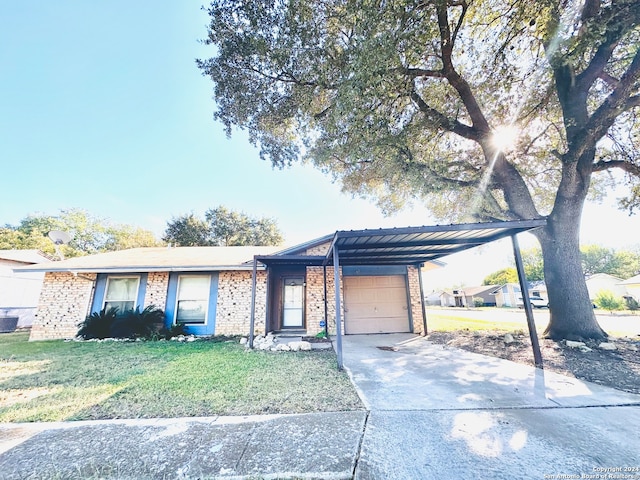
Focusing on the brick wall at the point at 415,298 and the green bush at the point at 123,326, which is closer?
the green bush at the point at 123,326

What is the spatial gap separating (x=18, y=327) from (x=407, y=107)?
1948 centimetres

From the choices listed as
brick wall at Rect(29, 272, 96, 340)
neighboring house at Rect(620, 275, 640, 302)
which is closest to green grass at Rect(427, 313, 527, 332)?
brick wall at Rect(29, 272, 96, 340)

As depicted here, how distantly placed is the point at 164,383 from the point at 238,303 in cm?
492

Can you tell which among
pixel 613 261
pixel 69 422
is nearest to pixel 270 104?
pixel 69 422

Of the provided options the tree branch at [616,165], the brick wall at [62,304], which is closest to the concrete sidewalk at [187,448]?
the brick wall at [62,304]

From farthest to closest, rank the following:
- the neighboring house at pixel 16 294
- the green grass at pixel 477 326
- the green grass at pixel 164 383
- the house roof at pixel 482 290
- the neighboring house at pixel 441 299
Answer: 1. the neighboring house at pixel 441 299
2. the house roof at pixel 482 290
3. the neighboring house at pixel 16 294
4. the green grass at pixel 477 326
5. the green grass at pixel 164 383

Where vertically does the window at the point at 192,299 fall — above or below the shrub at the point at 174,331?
above

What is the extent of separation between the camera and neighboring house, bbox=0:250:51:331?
12.1 m

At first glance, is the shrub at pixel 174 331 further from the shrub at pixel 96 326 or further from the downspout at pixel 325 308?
the downspout at pixel 325 308

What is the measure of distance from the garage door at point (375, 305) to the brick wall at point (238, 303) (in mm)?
3032

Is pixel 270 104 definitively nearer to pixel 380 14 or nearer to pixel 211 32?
pixel 211 32

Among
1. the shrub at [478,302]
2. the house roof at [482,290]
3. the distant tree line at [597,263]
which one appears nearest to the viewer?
the distant tree line at [597,263]

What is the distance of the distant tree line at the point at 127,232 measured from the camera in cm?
2264

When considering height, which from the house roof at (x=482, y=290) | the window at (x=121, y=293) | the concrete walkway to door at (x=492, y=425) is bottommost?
the concrete walkway to door at (x=492, y=425)
